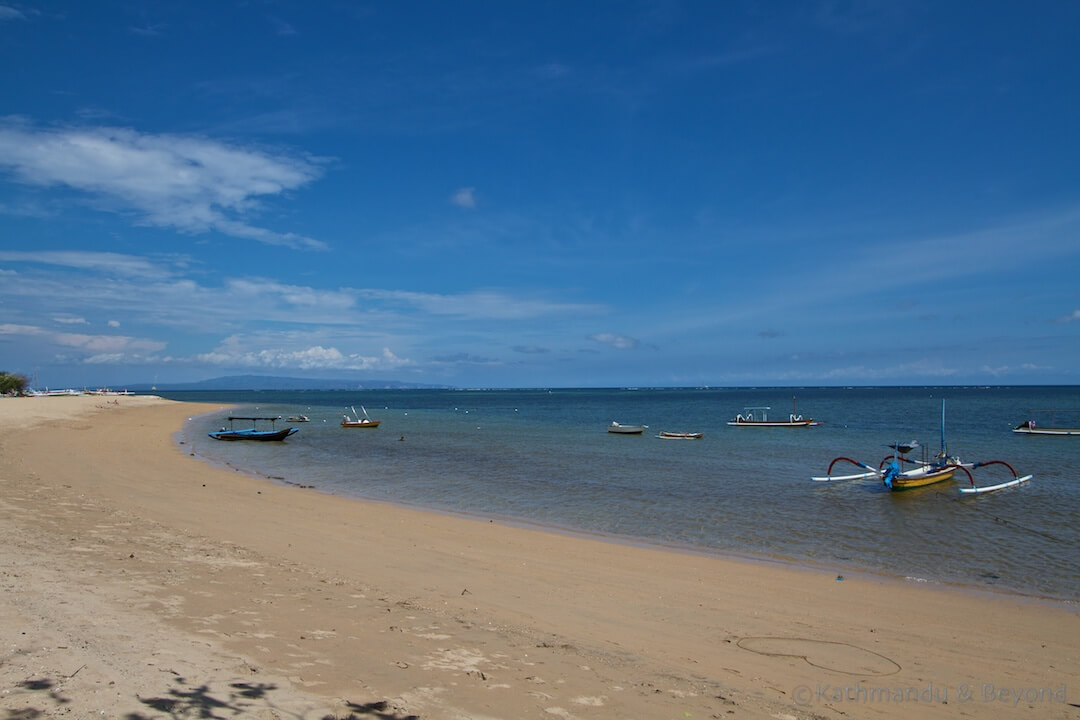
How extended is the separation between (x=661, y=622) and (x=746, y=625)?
1.27 meters

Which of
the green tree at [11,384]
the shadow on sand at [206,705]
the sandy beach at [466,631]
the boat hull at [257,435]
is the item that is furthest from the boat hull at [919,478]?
the green tree at [11,384]

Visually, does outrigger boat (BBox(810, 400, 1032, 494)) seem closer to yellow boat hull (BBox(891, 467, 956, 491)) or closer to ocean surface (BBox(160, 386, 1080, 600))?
yellow boat hull (BBox(891, 467, 956, 491))

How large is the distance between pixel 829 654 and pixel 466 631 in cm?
469

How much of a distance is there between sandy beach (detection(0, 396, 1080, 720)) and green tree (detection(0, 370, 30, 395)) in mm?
105275

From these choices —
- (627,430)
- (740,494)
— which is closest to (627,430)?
(627,430)

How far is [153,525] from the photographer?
44.7 ft

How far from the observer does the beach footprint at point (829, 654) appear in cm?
788

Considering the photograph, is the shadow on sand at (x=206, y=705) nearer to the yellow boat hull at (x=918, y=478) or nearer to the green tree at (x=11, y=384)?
the yellow boat hull at (x=918, y=478)

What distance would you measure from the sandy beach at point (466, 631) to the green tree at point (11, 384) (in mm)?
→ 105275

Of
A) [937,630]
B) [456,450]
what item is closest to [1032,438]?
[456,450]

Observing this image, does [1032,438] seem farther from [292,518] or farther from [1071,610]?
[292,518]

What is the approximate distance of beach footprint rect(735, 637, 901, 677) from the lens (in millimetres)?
7875

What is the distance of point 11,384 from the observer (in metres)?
97.6

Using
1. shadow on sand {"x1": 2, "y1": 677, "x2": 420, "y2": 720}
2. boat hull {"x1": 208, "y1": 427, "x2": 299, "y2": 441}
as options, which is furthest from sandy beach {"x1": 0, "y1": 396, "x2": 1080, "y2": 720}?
boat hull {"x1": 208, "y1": 427, "x2": 299, "y2": 441}
